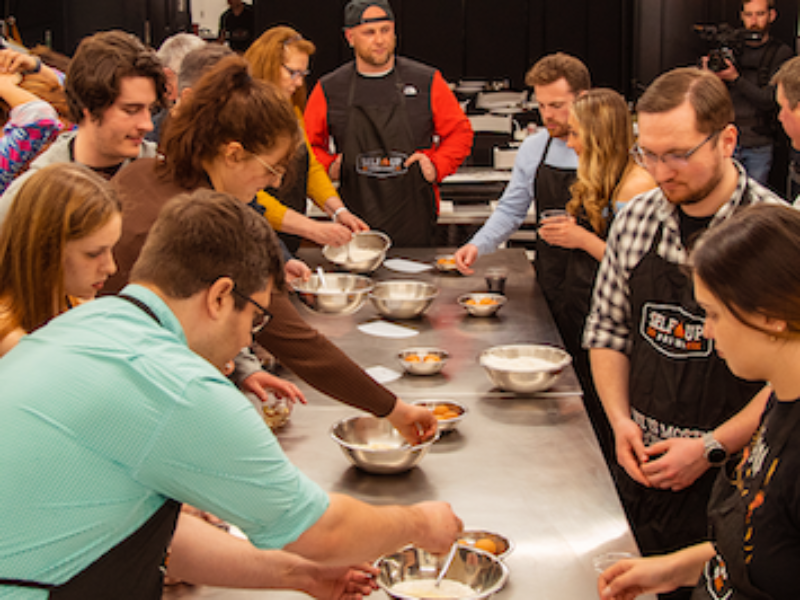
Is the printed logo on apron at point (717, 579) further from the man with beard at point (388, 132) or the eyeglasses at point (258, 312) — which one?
the man with beard at point (388, 132)

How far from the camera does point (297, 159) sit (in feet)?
12.9

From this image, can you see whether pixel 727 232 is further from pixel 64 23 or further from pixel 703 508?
pixel 64 23

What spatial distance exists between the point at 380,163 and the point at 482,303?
1.77 m

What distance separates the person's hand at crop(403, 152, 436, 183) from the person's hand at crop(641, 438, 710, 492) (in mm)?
2853

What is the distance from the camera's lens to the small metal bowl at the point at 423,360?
273 cm

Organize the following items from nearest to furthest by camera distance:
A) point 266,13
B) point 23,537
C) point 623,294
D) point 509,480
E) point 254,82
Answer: point 23,537 < point 509,480 < point 254,82 < point 623,294 < point 266,13

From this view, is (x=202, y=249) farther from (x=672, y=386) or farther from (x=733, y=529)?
(x=672, y=386)

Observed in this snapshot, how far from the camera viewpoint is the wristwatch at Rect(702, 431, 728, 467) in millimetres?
2109

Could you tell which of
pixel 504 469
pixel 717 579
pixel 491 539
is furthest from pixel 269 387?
pixel 717 579

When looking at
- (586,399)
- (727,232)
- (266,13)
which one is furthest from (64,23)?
(727,232)

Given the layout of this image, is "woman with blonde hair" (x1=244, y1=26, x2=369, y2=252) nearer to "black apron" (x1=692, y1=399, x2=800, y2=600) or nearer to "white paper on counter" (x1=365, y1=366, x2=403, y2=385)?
"white paper on counter" (x1=365, y1=366, x2=403, y2=385)

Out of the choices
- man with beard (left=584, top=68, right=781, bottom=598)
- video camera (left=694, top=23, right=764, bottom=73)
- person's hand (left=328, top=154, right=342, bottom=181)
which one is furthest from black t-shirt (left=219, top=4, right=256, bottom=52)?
man with beard (left=584, top=68, right=781, bottom=598)

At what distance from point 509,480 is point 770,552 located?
0.72 metres

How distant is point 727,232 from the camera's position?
149cm
